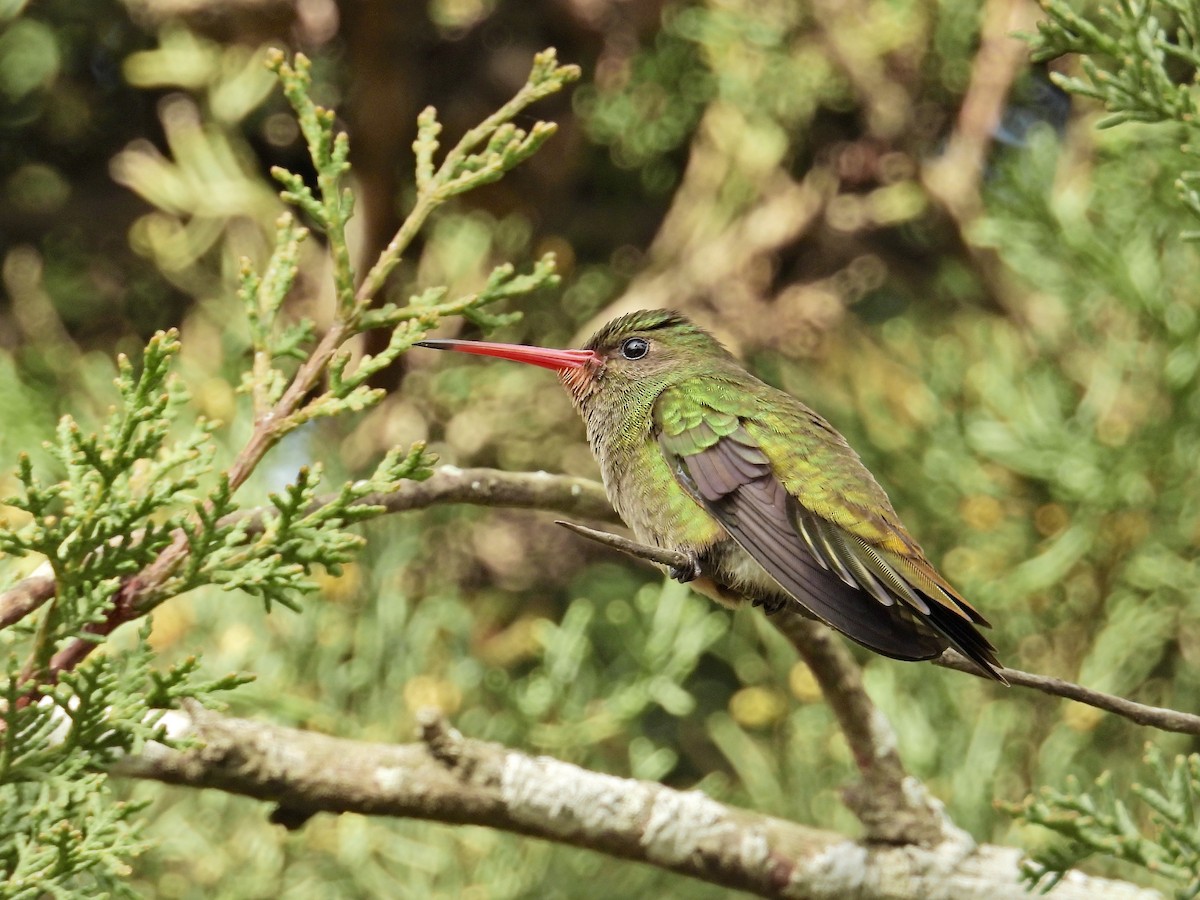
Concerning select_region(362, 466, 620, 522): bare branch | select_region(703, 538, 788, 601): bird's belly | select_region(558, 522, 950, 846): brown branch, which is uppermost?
select_region(362, 466, 620, 522): bare branch

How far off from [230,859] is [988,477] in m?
2.17

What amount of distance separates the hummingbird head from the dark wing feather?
0.34m

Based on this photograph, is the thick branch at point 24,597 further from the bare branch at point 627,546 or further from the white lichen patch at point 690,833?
the white lichen patch at point 690,833

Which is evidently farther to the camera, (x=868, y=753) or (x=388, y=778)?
(x=868, y=753)

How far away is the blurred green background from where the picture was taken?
Answer: 3.59 meters

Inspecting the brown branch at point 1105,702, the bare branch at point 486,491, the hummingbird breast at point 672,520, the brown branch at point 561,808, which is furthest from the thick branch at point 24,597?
the hummingbird breast at point 672,520

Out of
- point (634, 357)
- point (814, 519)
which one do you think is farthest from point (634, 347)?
point (814, 519)

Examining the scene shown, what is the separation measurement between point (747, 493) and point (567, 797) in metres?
0.62

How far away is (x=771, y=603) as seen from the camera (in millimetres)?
2543

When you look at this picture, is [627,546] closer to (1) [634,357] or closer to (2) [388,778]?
(2) [388,778]

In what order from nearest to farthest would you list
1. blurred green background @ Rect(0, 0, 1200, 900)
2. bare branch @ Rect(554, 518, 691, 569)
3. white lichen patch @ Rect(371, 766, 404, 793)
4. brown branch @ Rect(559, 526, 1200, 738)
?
bare branch @ Rect(554, 518, 691, 569) < brown branch @ Rect(559, 526, 1200, 738) < white lichen patch @ Rect(371, 766, 404, 793) < blurred green background @ Rect(0, 0, 1200, 900)

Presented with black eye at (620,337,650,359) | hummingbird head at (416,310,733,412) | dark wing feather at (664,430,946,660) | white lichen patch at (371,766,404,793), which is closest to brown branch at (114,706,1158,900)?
white lichen patch at (371,766,404,793)

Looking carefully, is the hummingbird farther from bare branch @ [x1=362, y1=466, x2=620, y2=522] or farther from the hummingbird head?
bare branch @ [x1=362, y1=466, x2=620, y2=522]

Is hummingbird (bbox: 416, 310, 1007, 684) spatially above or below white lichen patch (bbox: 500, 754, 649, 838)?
above
